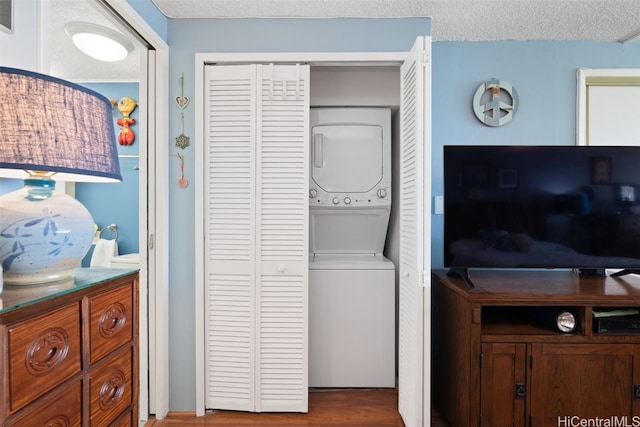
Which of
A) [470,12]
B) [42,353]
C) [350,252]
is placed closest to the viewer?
[42,353]

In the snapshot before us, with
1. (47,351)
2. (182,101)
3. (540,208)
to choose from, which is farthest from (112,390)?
(540,208)

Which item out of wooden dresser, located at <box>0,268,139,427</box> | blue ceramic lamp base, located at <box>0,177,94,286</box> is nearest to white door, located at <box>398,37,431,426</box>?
wooden dresser, located at <box>0,268,139,427</box>

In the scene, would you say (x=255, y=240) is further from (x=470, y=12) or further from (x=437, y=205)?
(x=470, y=12)

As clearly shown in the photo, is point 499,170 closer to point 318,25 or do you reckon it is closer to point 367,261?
point 367,261

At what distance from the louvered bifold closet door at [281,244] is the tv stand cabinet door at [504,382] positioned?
3.10 ft

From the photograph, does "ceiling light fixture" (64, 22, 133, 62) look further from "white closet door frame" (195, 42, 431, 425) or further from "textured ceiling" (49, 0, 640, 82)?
"white closet door frame" (195, 42, 431, 425)

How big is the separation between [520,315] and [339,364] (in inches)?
43.5

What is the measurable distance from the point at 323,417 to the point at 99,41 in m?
2.44

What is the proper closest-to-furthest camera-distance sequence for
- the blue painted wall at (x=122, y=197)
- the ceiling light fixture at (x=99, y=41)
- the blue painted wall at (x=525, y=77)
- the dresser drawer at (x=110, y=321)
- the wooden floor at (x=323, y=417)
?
the dresser drawer at (x=110, y=321), the ceiling light fixture at (x=99, y=41), the wooden floor at (x=323, y=417), the blue painted wall at (x=122, y=197), the blue painted wall at (x=525, y=77)

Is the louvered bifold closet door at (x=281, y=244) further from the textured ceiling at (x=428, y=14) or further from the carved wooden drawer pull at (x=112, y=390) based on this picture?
the carved wooden drawer pull at (x=112, y=390)

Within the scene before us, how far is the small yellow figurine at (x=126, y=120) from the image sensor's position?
215cm

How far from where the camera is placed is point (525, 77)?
2230 millimetres

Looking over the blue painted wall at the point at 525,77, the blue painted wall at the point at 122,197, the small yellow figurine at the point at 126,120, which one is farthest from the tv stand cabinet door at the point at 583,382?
the small yellow figurine at the point at 126,120

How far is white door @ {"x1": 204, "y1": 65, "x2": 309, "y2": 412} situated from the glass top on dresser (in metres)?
0.88
